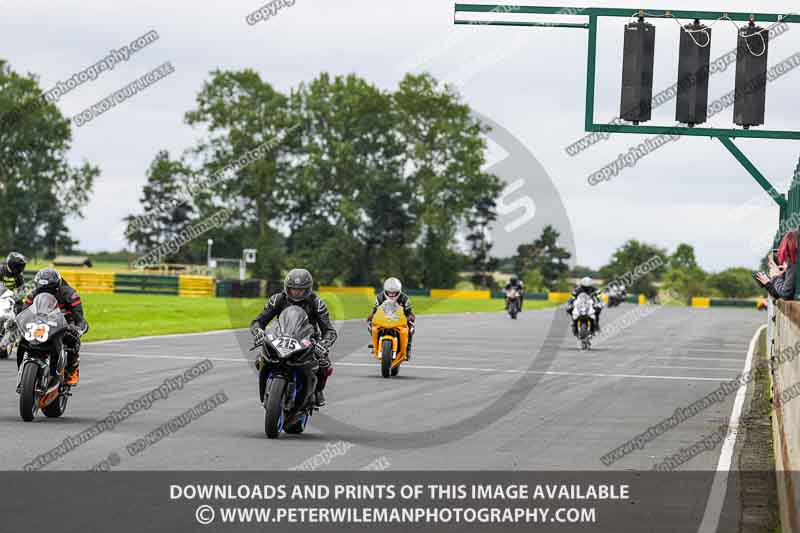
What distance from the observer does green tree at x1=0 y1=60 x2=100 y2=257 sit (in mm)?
87188

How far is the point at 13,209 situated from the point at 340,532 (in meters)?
84.0

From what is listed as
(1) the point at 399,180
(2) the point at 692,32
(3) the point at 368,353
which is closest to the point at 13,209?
(1) the point at 399,180

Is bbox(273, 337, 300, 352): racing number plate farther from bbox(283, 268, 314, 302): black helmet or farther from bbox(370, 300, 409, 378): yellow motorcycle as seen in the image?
bbox(370, 300, 409, 378): yellow motorcycle

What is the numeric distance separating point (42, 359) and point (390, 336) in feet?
26.6

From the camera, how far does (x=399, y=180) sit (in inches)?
3625

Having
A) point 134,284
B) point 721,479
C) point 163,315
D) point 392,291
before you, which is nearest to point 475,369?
point 392,291

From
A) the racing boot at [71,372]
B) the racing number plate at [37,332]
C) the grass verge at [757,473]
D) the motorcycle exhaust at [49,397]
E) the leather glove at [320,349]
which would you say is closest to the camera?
the grass verge at [757,473]

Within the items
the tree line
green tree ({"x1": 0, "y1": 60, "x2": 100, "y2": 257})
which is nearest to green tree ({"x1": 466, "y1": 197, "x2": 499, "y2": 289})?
the tree line

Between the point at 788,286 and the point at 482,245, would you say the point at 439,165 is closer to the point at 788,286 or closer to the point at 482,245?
the point at 482,245

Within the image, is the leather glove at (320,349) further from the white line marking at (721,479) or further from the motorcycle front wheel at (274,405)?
the white line marking at (721,479)

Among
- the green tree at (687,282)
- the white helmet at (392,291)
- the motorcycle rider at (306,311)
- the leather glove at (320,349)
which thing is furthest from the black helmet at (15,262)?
the green tree at (687,282)

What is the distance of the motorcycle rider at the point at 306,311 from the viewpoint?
37.7 feet

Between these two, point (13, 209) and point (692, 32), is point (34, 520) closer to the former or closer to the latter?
point (692, 32)

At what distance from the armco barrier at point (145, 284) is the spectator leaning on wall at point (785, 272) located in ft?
157
